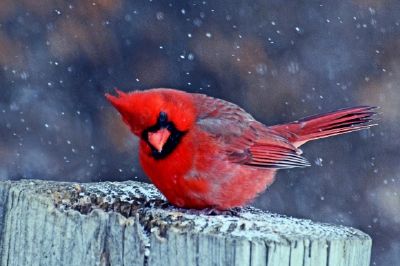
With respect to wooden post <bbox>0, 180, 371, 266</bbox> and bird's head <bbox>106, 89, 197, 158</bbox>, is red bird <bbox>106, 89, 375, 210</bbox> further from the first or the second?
wooden post <bbox>0, 180, 371, 266</bbox>

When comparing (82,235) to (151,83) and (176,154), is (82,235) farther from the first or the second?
(151,83)

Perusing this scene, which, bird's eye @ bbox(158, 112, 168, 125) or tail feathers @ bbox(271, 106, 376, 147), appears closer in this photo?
bird's eye @ bbox(158, 112, 168, 125)

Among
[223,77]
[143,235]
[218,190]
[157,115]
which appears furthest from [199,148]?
[223,77]

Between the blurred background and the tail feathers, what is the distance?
183cm

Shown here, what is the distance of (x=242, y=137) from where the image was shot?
3.09 m

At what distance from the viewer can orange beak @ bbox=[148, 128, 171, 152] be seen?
2.70m

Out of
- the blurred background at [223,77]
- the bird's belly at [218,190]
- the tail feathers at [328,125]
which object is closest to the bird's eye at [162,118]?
the bird's belly at [218,190]

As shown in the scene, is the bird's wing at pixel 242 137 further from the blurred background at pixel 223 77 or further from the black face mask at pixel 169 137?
the blurred background at pixel 223 77

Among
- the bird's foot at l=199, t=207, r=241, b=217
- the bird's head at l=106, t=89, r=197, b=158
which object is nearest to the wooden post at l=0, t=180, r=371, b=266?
the bird's foot at l=199, t=207, r=241, b=217

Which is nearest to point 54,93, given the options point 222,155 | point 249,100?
point 249,100

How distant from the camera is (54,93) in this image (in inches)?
218

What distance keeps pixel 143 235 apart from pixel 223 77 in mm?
3103

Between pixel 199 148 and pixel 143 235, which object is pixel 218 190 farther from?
pixel 143 235

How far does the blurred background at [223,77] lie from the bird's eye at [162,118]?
8.36ft
